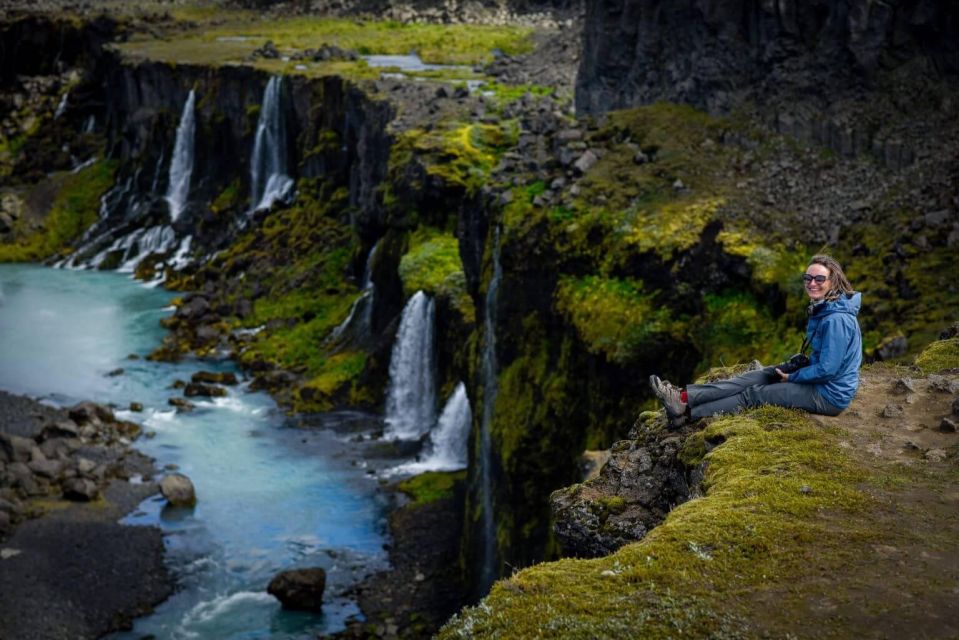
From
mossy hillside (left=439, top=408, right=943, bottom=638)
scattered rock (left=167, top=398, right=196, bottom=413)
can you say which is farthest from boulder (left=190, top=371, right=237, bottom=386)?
mossy hillside (left=439, top=408, right=943, bottom=638)

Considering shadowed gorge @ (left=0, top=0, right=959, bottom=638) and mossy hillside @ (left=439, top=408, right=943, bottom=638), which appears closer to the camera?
mossy hillside @ (left=439, top=408, right=943, bottom=638)

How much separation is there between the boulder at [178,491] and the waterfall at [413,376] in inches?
369

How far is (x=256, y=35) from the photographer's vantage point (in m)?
98.3

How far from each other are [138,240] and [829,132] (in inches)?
2286

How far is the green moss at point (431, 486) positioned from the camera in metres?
37.9

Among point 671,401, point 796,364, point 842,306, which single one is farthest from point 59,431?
point 842,306

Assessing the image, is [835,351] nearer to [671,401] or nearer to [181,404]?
[671,401]

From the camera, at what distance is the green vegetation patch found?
141 feet

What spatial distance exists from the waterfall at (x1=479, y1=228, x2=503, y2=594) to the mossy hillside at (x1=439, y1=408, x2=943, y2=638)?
1711 cm

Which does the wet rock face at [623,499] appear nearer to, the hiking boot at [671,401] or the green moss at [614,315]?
the hiking boot at [671,401]

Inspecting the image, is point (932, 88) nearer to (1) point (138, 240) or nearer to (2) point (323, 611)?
(2) point (323, 611)

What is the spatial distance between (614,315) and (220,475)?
834 inches

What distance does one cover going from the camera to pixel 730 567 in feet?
34.6

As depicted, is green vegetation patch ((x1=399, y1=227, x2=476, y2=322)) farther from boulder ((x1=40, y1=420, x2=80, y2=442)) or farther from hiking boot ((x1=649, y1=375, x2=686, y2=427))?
hiking boot ((x1=649, y1=375, x2=686, y2=427))
